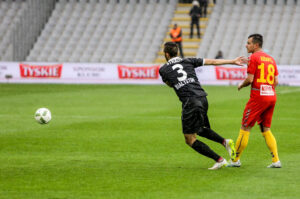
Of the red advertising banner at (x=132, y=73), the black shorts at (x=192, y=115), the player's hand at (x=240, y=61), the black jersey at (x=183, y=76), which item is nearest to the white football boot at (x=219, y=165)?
the black shorts at (x=192, y=115)

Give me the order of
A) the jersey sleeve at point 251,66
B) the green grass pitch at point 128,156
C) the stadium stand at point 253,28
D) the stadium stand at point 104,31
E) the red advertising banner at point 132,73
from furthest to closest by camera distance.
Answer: the stadium stand at point 104,31, the stadium stand at point 253,28, the red advertising banner at point 132,73, the jersey sleeve at point 251,66, the green grass pitch at point 128,156

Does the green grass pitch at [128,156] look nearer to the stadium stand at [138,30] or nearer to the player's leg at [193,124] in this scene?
the player's leg at [193,124]

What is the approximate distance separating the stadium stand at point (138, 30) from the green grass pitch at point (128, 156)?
18.4m

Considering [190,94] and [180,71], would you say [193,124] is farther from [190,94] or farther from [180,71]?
[180,71]

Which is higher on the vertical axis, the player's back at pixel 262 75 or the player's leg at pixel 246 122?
the player's back at pixel 262 75

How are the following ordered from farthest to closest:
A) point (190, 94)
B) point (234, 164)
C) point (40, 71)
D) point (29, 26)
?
point (29, 26) → point (40, 71) → point (234, 164) → point (190, 94)

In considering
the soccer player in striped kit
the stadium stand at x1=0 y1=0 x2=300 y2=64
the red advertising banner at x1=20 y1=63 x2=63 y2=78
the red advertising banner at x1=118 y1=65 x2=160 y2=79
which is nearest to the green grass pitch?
the soccer player in striped kit

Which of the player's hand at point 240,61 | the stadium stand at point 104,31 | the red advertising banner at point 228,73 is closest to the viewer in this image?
the player's hand at point 240,61

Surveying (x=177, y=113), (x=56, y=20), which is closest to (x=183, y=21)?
(x=56, y=20)

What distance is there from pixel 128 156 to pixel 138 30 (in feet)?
102

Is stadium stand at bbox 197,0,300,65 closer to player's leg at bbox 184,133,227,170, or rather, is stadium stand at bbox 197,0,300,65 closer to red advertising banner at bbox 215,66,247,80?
red advertising banner at bbox 215,66,247,80

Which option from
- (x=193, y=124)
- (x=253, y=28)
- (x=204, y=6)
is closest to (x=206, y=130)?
(x=193, y=124)

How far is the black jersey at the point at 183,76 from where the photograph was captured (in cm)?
959

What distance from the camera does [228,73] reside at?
107ft
